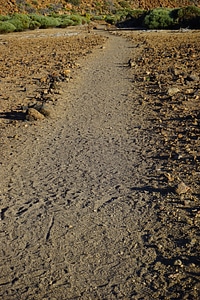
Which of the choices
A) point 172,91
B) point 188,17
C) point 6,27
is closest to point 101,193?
point 172,91

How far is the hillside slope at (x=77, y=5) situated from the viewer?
42.0 m

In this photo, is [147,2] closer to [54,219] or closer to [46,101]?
[46,101]

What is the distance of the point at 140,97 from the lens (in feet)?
31.1

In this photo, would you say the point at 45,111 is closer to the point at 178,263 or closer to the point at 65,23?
the point at 178,263

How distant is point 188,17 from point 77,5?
21476 millimetres

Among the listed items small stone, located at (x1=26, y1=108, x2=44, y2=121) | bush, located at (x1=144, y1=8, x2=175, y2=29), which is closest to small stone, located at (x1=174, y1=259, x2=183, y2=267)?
small stone, located at (x1=26, y1=108, x2=44, y2=121)

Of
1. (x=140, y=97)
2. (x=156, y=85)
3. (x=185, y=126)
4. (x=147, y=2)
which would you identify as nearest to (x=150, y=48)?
(x=156, y=85)

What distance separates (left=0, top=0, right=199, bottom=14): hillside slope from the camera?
138 ft

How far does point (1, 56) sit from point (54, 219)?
44.1ft

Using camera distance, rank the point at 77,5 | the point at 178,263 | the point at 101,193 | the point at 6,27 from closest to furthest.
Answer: the point at 178,263 → the point at 101,193 → the point at 6,27 → the point at 77,5

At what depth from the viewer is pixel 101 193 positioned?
16.3 ft

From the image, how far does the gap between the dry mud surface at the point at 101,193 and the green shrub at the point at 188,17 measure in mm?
21292

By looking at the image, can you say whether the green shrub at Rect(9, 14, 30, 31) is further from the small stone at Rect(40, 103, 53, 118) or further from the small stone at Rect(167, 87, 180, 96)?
the small stone at Rect(40, 103, 53, 118)

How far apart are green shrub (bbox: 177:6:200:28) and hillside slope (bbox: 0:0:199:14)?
1810cm
